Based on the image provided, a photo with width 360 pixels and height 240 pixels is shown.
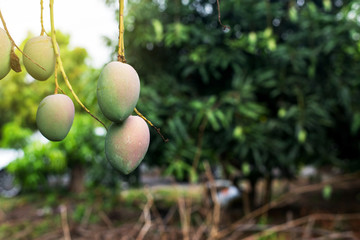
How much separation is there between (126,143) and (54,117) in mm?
67

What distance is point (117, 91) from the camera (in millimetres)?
297

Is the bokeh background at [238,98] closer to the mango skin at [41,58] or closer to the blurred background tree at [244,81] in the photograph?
the blurred background tree at [244,81]

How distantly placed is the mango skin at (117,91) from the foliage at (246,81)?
1.57 m

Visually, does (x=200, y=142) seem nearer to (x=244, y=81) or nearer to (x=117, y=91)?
(x=244, y=81)

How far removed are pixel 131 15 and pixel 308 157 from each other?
1492 millimetres

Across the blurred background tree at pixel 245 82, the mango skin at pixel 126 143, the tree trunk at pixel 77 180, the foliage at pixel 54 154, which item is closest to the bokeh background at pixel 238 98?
the blurred background tree at pixel 245 82

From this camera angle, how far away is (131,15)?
7.62 feet

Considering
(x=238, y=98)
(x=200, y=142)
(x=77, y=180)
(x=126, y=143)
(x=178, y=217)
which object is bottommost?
(x=77, y=180)

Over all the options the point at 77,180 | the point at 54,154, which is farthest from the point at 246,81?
the point at 77,180

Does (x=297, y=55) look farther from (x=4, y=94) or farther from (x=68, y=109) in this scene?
(x=4, y=94)

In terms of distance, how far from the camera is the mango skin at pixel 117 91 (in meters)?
0.29

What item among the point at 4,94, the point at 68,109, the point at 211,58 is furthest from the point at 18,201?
the point at 68,109

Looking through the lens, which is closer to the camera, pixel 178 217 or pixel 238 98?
pixel 238 98

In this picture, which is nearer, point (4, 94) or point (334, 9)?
point (334, 9)
